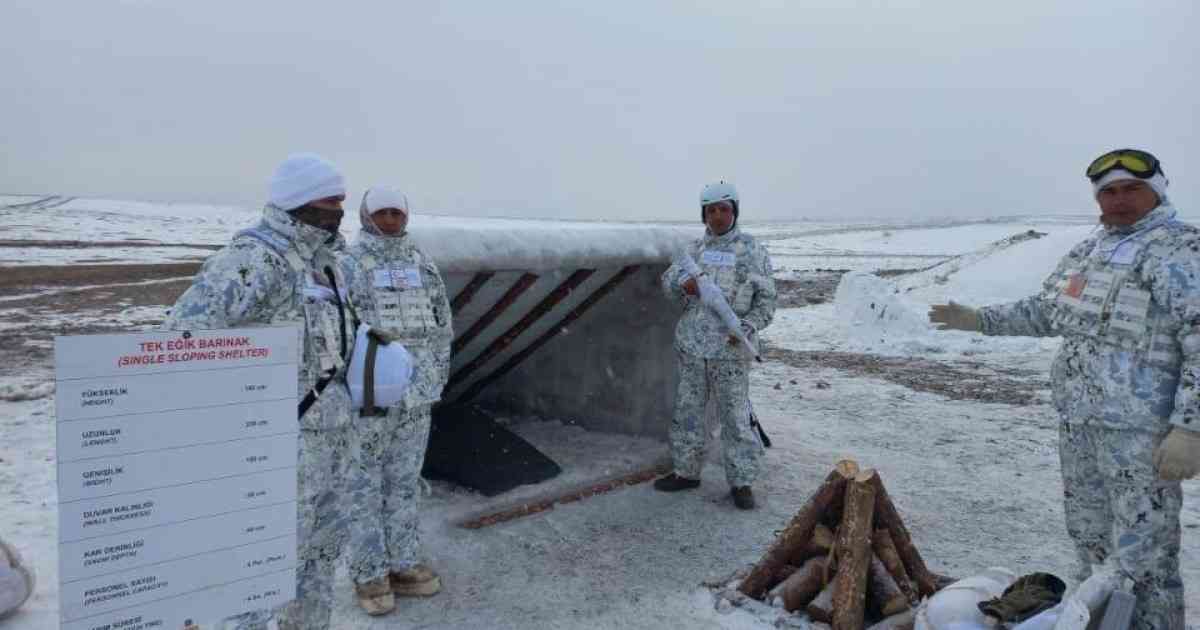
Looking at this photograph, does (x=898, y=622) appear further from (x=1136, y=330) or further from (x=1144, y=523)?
(x=1136, y=330)

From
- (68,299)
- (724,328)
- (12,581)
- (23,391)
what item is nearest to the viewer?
(12,581)

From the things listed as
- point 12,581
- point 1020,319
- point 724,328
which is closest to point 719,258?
point 724,328

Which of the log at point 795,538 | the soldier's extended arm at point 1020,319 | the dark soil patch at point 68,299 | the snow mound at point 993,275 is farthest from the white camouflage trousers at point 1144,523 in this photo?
the snow mound at point 993,275

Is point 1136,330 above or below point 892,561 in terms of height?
above

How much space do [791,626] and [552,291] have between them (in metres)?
2.77

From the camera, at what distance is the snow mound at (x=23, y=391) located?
7.05 m

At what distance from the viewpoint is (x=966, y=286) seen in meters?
15.5

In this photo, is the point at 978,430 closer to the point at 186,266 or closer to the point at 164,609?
the point at 164,609

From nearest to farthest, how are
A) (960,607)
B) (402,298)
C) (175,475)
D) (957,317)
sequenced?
(175,475), (960,607), (402,298), (957,317)

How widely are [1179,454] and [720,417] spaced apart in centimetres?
251

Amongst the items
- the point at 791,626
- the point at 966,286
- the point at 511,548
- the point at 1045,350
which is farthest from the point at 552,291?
the point at 966,286

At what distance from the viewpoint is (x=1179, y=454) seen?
2654mm

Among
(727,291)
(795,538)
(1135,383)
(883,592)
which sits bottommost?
(883,592)

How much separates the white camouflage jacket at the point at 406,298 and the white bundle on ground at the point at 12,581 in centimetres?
170
